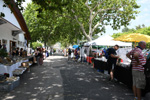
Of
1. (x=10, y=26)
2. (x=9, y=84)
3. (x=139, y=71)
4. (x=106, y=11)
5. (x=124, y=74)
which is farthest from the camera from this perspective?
(x=106, y=11)

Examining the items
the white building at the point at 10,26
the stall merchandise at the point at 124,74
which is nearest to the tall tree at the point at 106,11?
the white building at the point at 10,26

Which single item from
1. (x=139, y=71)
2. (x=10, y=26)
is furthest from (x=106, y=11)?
(x=139, y=71)

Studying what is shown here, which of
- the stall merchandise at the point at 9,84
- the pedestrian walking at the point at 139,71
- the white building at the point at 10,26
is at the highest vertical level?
the white building at the point at 10,26

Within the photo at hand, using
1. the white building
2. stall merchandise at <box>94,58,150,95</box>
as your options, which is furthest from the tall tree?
stall merchandise at <box>94,58,150,95</box>

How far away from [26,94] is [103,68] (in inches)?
226

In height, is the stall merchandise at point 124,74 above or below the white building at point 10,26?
below

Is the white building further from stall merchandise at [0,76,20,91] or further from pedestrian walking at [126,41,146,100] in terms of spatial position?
pedestrian walking at [126,41,146,100]

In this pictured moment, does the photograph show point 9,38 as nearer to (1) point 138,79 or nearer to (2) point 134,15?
(1) point 138,79

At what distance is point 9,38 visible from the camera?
16000 mm

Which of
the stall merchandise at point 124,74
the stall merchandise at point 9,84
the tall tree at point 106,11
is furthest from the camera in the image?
the tall tree at point 106,11

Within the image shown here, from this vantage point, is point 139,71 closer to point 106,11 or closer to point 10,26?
point 10,26

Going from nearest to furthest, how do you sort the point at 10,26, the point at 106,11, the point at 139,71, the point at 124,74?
the point at 139,71 < the point at 124,74 < the point at 10,26 < the point at 106,11

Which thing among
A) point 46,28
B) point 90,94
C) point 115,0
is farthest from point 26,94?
point 46,28

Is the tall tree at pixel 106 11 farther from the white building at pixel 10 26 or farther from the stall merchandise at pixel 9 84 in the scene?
the stall merchandise at pixel 9 84
